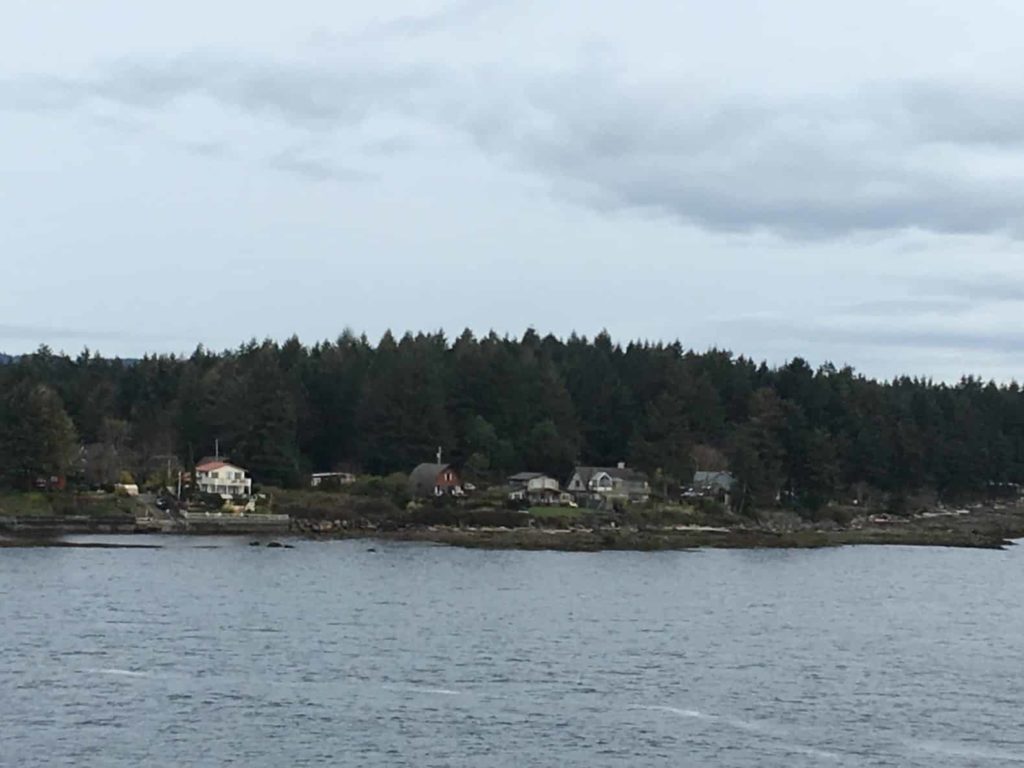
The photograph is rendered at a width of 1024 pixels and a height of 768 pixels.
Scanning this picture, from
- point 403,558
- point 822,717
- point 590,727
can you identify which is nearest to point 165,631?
point 590,727

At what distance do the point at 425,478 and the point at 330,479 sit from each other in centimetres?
739

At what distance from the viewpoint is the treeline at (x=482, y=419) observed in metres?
99.9

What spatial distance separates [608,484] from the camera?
102500 millimetres

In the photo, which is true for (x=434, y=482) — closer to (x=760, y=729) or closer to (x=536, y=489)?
(x=536, y=489)

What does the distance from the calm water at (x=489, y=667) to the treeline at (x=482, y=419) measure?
30.9 meters

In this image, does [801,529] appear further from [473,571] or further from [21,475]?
[21,475]

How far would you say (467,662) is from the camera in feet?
132

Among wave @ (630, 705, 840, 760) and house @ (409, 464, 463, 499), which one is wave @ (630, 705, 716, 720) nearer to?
wave @ (630, 705, 840, 760)

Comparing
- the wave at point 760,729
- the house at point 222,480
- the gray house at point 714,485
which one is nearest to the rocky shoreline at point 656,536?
the gray house at point 714,485

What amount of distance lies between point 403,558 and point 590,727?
42.6 m

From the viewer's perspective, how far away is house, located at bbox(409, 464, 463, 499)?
96125 mm

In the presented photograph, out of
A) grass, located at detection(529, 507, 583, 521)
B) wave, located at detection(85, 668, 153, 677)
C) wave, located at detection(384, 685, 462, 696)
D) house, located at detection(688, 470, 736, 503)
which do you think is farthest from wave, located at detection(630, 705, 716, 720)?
house, located at detection(688, 470, 736, 503)

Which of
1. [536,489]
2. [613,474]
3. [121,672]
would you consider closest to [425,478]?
[536,489]

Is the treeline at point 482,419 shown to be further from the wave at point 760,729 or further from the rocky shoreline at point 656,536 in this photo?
the wave at point 760,729
